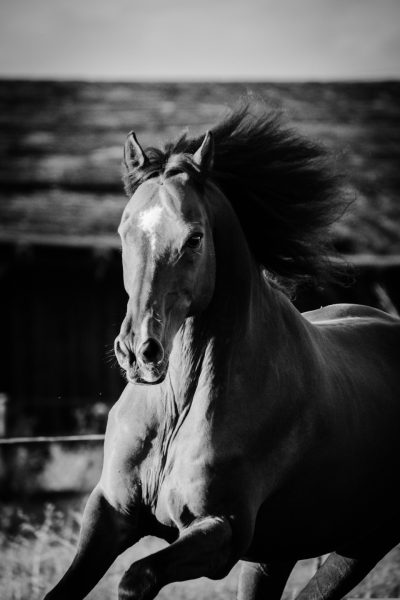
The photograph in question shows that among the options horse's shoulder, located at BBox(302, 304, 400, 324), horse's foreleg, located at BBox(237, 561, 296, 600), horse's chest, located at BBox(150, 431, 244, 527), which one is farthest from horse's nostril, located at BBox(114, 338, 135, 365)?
horse's shoulder, located at BBox(302, 304, 400, 324)

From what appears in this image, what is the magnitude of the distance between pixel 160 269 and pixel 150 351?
0.34 metres

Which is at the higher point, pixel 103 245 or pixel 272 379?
pixel 272 379

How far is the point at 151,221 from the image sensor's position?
10.8 ft

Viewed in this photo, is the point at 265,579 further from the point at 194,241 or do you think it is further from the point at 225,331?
the point at 194,241

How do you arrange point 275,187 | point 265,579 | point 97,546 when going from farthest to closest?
point 265,579 < point 275,187 < point 97,546

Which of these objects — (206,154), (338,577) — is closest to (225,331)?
(206,154)

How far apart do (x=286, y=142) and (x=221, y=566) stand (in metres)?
1.89

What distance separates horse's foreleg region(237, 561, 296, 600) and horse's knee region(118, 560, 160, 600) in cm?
156

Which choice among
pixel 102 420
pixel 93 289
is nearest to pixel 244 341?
pixel 102 420

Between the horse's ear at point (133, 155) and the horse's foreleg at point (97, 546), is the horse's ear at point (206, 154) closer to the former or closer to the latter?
the horse's ear at point (133, 155)

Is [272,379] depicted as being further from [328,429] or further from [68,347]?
[68,347]

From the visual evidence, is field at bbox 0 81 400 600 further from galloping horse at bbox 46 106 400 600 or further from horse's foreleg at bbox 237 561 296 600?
horse's foreleg at bbox 237 561 296 600

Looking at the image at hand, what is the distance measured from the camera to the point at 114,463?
351 centimetres

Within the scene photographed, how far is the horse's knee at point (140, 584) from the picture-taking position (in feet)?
9.95
